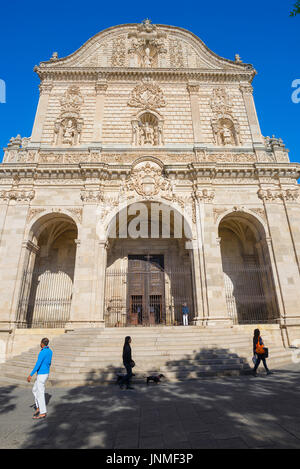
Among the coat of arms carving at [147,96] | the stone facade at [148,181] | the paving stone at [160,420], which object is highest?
the coat of arms carving at [147,96]

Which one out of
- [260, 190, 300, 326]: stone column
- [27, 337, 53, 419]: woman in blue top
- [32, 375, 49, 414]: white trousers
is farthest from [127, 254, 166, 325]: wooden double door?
[32, 375, 49, 414]: white trousers

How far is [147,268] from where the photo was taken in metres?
15.4

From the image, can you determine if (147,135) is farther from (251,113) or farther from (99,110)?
(251,113)

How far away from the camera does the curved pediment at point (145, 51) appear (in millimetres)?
18953

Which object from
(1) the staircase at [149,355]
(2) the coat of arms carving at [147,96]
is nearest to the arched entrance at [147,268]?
(1) the staircase at [149,355]

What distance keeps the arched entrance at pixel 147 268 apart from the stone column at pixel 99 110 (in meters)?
5.53

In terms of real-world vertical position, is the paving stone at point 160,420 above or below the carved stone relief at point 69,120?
below

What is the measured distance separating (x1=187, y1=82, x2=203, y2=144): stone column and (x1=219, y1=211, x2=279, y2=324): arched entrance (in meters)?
5.70

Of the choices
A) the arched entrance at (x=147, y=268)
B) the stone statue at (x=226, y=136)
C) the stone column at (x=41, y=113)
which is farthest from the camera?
the stone statue at (x=226, y=136)

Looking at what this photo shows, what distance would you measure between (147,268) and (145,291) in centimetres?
164

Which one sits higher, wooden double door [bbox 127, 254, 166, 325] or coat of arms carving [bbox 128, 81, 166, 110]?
coat of arms carving [bbox 128, 81, 166, 110]

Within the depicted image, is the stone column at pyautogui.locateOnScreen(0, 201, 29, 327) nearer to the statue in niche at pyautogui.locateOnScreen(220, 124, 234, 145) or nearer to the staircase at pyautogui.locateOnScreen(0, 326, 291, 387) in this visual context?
the staircase at pyautogui.locateOnScreen(0, 326, 291, 387)

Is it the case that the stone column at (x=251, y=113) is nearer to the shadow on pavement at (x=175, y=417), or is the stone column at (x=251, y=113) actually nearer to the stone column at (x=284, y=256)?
the stone column at (x=284, y=256)

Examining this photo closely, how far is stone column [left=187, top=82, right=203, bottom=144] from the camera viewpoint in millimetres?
16341
